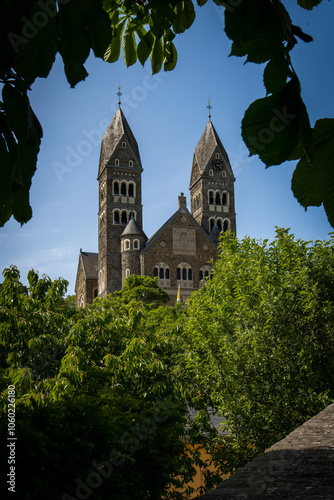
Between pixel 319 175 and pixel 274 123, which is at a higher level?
pixel 274 123

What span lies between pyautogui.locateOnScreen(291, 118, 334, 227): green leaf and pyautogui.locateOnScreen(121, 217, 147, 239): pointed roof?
147 ft

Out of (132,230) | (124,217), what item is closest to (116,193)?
(124,217)

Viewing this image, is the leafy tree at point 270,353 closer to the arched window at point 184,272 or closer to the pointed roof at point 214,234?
the arched window at point 184,272

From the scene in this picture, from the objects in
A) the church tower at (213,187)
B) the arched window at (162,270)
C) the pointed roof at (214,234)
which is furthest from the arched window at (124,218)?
the pointed roof at (214,234)

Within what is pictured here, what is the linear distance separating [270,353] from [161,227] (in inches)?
1492

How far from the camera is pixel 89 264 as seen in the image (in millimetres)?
56750

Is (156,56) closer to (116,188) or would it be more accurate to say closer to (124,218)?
(124,218)

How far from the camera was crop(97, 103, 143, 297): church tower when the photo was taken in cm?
4666

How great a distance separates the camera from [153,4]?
1.53 meters

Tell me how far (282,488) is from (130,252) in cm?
4218

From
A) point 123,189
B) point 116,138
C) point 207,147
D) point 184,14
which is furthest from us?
point 207,147

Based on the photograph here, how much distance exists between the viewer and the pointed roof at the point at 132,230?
4581cm

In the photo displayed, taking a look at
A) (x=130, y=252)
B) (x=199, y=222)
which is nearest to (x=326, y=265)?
(x=130, y=252)

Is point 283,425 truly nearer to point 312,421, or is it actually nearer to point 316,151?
point 312,421
